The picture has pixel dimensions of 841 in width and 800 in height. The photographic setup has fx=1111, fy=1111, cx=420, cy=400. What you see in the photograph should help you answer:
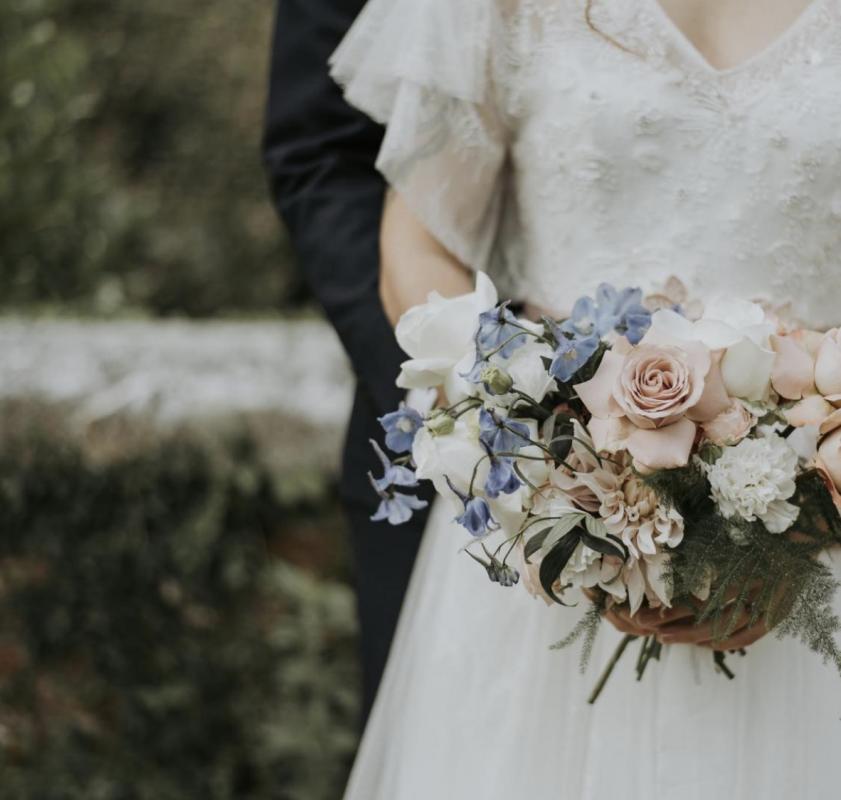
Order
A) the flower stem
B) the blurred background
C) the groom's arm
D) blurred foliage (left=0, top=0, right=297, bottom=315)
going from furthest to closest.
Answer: blurred foliage (left=0, top=0, right=297, bottom=315) < the blurred background < the groom's arm < the flower stem

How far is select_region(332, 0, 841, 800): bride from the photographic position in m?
1.39

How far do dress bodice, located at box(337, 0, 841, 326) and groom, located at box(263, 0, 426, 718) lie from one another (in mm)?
216

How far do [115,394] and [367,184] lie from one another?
3.29 ft

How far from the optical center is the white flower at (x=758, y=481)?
1.10 meters

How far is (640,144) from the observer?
145 centimetres

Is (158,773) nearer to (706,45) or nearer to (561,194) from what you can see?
(561,194)

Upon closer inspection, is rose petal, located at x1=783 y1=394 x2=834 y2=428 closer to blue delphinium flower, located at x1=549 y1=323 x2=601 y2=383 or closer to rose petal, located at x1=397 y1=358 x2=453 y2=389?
blue delphinium flower, located at x1=549 y1=323 x2=601 y2=383

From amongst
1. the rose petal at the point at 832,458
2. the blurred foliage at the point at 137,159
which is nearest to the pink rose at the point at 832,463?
the rose petal at the point at 832,458

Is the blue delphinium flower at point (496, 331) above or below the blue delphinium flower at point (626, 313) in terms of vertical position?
below

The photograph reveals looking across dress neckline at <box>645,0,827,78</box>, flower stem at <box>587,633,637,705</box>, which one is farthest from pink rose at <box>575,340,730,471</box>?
dress neckline at <box>645,0,827,78</box>

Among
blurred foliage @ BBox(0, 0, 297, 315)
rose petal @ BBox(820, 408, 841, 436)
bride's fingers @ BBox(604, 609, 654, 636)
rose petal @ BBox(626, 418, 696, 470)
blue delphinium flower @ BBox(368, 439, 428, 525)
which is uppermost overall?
rose petal @ BBox(820, 408, 841, 436)

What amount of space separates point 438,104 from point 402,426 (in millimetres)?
522

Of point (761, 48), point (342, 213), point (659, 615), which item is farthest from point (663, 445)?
point (342, 213)

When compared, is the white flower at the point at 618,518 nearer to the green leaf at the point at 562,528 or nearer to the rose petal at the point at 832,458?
the green leaf at the point at 562,528
